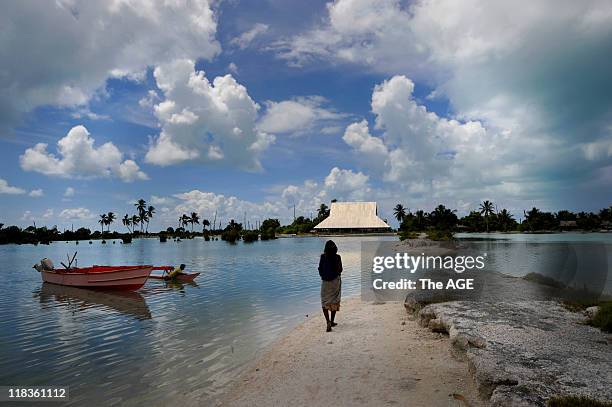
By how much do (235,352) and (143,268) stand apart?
51.3 feet

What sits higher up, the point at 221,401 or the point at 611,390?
the point at 611,390

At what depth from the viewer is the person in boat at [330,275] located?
11.4 metres

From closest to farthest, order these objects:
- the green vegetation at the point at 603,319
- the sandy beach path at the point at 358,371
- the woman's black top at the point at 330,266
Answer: the sandy beach path at the point at 358,371 < the green vegetation at the point at 603,319 < the woman's black top at the point at 330,266

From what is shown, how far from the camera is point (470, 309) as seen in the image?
429 inches

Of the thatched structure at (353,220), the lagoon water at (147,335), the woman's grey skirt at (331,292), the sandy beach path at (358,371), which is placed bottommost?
the lagoon water at (147,335)

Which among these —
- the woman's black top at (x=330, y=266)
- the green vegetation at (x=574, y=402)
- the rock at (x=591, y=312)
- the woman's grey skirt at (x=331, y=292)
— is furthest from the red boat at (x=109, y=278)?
the green vegetation at (x=574, y=402)

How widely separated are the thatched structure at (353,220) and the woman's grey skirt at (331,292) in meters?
102

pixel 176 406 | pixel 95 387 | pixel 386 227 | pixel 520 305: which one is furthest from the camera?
pixel 386 227

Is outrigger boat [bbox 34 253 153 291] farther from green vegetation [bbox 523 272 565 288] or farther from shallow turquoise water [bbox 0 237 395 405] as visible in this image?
green vegetation [bbox 523 272 565 288]

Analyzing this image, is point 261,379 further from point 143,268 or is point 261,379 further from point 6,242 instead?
point 6,242

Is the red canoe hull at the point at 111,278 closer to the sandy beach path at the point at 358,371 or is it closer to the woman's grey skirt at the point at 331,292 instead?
the sandy beach path at the point at 358,371

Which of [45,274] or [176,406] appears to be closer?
[176,406]

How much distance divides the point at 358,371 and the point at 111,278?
67.8ft

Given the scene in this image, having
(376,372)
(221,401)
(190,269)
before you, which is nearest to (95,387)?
(221,401)
